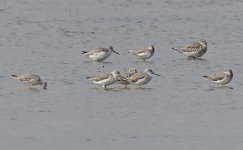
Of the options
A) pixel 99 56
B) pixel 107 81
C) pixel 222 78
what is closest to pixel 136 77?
pixel 107 81

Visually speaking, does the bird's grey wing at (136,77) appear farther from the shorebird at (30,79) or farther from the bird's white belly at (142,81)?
the shorebird at (30,79)

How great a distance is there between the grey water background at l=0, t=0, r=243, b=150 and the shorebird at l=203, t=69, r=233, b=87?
0.28 m

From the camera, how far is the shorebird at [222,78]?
26.2 m

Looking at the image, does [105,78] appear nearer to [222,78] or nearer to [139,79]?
[139,79]

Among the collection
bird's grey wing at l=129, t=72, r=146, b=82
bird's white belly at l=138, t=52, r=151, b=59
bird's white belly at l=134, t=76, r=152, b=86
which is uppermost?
bird's grey wing at l=129, t=72, r=146, b=82

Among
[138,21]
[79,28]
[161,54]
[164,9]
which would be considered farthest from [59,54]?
[164,9]

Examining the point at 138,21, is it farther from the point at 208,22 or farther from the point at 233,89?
the point at 233,89

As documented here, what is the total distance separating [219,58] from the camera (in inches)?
1245

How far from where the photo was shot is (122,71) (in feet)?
95.3

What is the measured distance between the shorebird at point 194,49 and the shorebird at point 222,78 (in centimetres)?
576

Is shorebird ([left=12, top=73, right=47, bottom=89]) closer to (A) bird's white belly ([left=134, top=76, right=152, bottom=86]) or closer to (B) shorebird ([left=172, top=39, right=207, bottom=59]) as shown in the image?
(A) bird's white belly ([left=134, top=76, right=152, bottom=86])

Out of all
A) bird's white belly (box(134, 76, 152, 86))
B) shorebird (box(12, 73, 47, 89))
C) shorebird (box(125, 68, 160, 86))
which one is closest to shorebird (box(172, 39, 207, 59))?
shorebird (box(125, 68, 160, 86))

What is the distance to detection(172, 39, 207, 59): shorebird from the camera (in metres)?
32.3

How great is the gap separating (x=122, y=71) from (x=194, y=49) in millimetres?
4168
